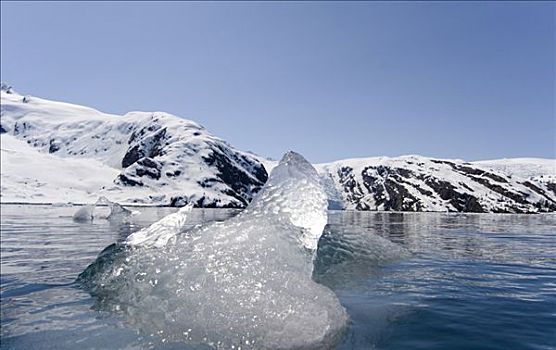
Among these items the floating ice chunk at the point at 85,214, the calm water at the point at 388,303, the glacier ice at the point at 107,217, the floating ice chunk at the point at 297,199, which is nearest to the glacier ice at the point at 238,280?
the floating ice chunk at the point at 297,199

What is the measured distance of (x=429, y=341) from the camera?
237 inches

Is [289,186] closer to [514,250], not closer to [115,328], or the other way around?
[115,328]

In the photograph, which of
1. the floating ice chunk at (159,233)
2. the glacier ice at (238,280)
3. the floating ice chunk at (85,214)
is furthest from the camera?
A: the floating ice chunk at (85,214)

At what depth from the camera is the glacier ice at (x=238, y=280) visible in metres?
6.08

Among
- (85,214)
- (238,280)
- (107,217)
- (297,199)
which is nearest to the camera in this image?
(238,280)

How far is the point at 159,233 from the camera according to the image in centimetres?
1131

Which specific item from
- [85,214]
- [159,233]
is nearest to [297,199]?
[159,233]

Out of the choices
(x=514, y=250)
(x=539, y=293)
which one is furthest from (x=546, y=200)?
(x=539, y=293)

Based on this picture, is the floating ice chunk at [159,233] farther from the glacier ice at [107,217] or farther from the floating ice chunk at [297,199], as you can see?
the glacier ice at [107,217]

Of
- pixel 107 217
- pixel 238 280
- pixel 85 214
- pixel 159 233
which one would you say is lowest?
pixel 107 217

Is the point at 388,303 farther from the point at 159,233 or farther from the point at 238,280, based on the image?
the point at 159,233

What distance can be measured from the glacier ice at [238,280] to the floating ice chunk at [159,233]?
0.26 ft

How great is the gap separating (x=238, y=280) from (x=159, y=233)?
4.96 m

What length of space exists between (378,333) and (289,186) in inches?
206
